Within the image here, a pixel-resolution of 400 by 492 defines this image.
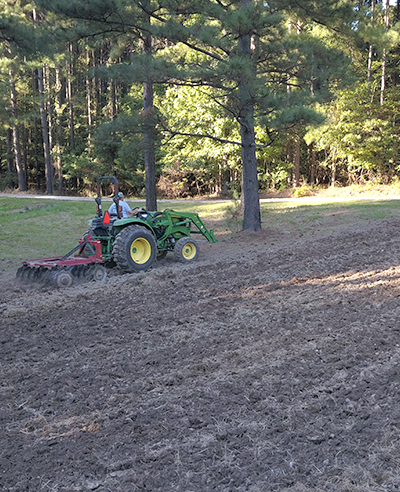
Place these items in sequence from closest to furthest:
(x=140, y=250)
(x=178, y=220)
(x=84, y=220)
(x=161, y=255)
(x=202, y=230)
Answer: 1. (x=140, y=250)
2. (x=178, y=220)
3. (x=161, y=255)
4. (x=202, y=230)
5. (x=84, y=220)

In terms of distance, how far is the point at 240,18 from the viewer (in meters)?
9.79

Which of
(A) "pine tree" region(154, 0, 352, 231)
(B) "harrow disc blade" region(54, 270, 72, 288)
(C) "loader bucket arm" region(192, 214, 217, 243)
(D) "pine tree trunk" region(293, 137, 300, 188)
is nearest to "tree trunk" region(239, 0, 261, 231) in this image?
(A) "pine tree" region(154, 0, 352, 231)

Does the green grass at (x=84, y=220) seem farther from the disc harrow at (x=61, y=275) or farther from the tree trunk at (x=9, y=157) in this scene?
the tree trunk at (x=9, y=157)

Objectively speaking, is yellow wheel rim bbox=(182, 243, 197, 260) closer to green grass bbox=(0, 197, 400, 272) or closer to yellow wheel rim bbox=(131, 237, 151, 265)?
yellow wheel rim bbox=(131, 237, 151, 265)

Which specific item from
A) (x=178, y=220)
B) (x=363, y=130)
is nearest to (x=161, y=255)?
(x=178, y=220)

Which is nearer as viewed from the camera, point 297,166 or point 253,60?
point 253,60

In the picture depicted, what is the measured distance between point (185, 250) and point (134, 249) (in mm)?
1193

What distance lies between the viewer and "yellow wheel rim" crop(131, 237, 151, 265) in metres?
8.69

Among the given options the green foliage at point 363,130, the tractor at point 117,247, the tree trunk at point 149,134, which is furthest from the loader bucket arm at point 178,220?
the green foliage at point 363,130

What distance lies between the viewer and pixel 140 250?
8828mm

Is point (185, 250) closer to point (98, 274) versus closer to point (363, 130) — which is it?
point (98, 274)

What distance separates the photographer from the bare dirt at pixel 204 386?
302 cm

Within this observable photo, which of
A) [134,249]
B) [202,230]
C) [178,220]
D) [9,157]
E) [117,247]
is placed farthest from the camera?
[9,157]

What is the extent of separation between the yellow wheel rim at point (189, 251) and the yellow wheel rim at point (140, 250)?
89 centimetres
